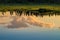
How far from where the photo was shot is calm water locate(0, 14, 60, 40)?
125 inches

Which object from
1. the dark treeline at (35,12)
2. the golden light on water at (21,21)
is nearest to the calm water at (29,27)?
the golden light on water at (21,21)

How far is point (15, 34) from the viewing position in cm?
320

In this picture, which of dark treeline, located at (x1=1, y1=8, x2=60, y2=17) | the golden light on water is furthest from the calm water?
dark treeline, located at (x1=1, y1=8, x2=60, y2=17)

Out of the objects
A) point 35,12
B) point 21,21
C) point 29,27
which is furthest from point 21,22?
point 35,12

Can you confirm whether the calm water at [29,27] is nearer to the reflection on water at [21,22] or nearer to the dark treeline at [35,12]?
the reflection on water at [21,22]

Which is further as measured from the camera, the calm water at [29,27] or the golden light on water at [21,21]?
the golden light on water at [21,21]

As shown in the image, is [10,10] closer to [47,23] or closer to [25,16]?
[25,16]

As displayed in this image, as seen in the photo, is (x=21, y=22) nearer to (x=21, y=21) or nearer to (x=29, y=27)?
(x=21, y=21)

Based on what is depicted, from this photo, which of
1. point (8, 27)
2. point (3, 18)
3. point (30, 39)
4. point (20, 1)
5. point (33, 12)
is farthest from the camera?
point (20, 1)

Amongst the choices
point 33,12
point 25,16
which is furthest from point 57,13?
point 25,16

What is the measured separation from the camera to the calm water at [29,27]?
3168 mm

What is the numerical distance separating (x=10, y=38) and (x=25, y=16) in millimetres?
696

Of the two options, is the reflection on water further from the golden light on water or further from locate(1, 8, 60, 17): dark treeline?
locate(1, 8, 60, 17): dark treeline

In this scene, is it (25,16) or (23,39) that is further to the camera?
(25,16)
